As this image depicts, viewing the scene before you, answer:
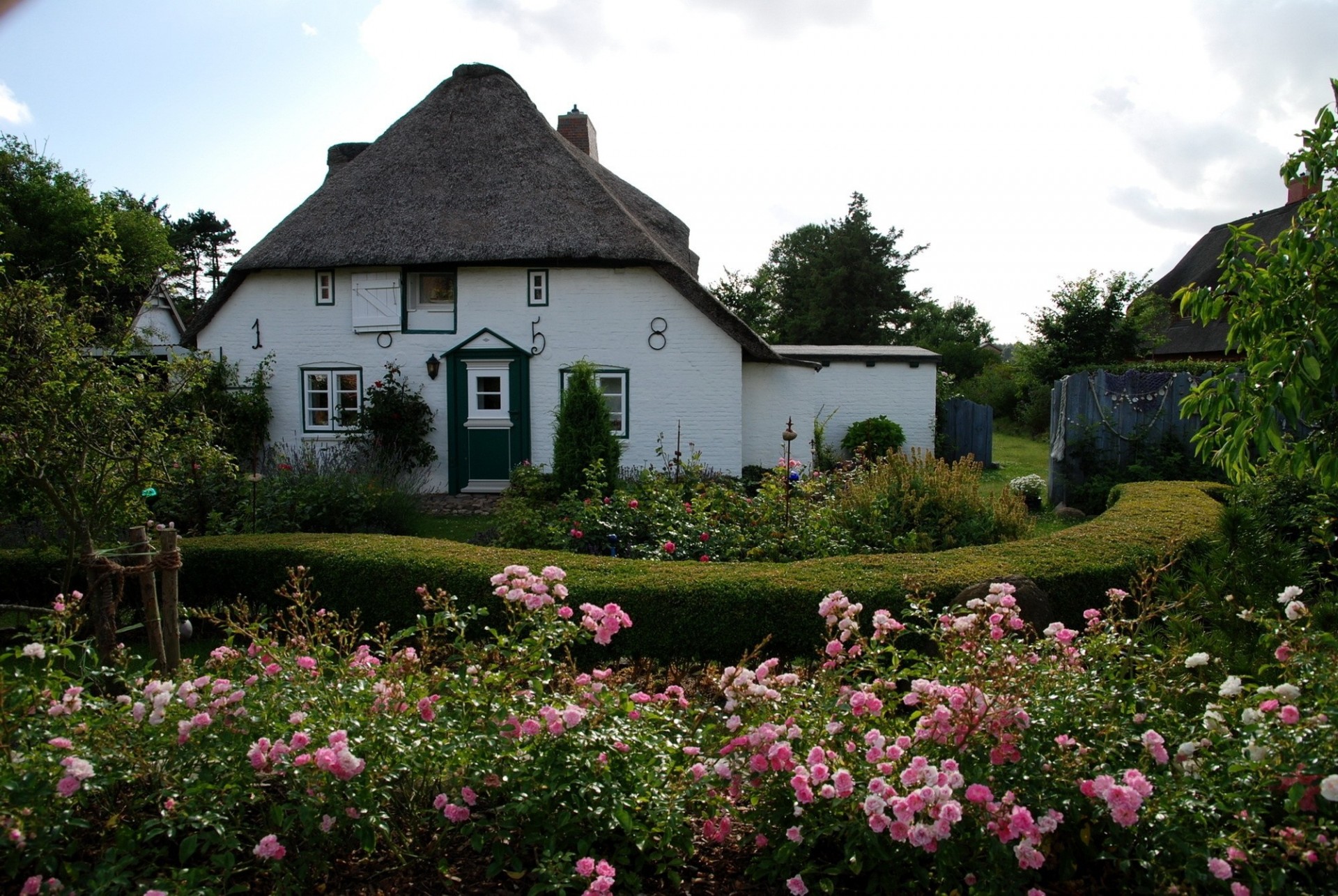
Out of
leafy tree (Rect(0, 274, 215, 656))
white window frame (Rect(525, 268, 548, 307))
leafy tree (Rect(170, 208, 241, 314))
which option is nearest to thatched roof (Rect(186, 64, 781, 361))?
white window frame (Rect(525, 268, 548, 307))

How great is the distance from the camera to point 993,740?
2379 millimetres

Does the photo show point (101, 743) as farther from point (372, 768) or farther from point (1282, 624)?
point (1282, 624)

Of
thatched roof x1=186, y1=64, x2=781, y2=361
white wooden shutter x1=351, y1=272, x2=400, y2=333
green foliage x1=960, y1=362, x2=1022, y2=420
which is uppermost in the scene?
thatched roof x1=186, y1=64, x2=781, y2=361

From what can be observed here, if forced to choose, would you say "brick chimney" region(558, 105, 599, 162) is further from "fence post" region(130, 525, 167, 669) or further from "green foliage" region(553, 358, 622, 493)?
"fence post" region(130, 525, 167, 669)

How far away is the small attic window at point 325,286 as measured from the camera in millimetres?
13719

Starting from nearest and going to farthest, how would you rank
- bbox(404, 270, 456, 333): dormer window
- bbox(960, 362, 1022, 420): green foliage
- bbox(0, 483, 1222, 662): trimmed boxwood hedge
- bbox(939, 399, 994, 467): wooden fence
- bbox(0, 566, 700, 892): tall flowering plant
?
1. bbox(0, 566, 700, 892): tall flowering plant
2. bbox(0, 483, 1222, 662): trimmed boxwood hedge
3. bbox(404, 270, 456, 333): dormer window
4. bbox(939, 399, 994, 467): wooden fence
5. bbox(960, 362, 1022, 420): green foliage

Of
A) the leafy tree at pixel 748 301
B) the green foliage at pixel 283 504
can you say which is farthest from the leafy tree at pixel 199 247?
the green foliage at pixel 283 504

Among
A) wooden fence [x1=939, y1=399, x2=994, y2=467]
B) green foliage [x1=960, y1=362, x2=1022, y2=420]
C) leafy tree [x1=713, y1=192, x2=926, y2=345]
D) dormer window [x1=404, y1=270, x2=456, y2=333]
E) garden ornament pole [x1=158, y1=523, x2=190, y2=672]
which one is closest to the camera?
garden ornament pole [x1=158, y1=523, x2=190, y2=672]

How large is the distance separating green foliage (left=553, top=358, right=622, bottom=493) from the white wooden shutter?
4.37 m

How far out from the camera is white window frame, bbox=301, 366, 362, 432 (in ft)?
45.0

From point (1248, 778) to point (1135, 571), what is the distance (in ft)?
11.9

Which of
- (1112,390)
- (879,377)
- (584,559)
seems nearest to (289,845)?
(584,559)

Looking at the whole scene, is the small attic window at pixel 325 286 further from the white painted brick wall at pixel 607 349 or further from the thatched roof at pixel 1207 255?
the thatched roof at pixel 1207 255

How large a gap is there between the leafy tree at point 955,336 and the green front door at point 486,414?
19441 millimetres
